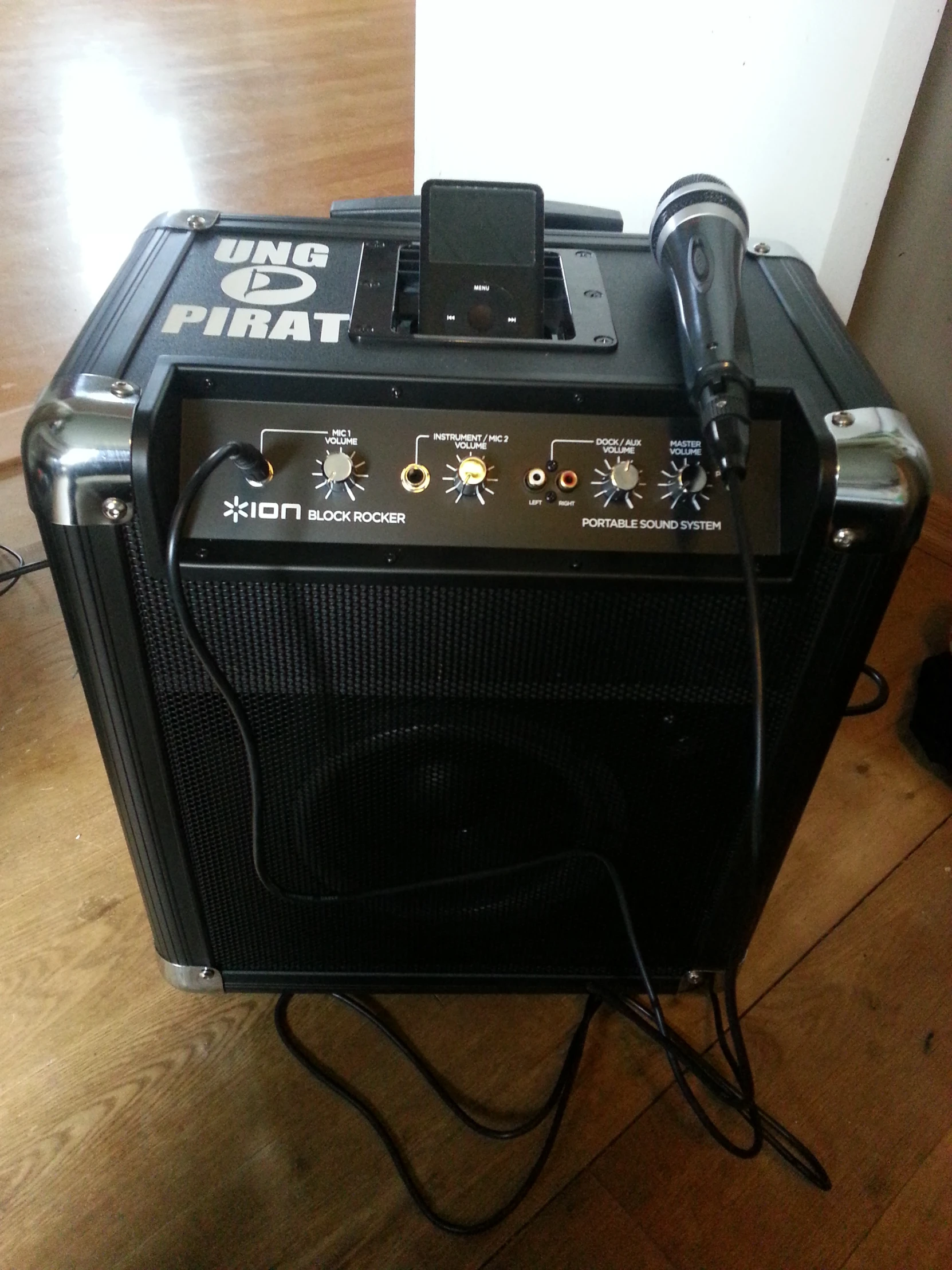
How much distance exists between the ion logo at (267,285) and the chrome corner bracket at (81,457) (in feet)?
0.44

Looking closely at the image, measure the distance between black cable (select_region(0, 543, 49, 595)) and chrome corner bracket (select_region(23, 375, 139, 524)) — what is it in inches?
23.6

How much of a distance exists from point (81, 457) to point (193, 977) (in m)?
0.45

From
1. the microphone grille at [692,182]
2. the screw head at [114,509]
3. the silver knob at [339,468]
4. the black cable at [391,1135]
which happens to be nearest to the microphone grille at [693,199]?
the microphone grille at [692,182]

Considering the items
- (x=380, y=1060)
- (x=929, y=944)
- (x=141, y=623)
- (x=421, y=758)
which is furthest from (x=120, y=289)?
(x=929, y=944)

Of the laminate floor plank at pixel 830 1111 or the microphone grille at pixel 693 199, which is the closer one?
the microphone grille at pixel 693 199

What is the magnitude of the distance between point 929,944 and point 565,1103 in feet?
1.16

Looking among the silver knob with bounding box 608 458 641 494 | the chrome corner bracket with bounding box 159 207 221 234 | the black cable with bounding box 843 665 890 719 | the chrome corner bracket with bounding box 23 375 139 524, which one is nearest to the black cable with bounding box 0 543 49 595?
the chrome corner bracket with bounding box 159 207 221 234

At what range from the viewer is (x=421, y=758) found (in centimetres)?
62

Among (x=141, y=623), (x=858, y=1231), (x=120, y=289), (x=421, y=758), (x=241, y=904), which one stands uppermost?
(x=120, y=289)

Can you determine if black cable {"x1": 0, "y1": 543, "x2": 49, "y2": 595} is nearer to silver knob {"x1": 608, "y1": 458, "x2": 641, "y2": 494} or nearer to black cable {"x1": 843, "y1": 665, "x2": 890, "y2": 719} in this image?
silver knob {"x1": 608, "y1": 458, "x2": 641, "y2": 494}

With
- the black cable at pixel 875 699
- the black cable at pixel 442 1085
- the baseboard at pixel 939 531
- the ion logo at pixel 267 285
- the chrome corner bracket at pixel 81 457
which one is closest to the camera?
the chrome corner bracket at pixel 81 457

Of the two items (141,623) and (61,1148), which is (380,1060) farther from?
(141,623)

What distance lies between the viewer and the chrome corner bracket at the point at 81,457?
18.9 inches

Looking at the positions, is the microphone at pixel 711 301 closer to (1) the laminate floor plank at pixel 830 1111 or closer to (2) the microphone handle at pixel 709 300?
(2) the microphone handle at pixel 709 300
